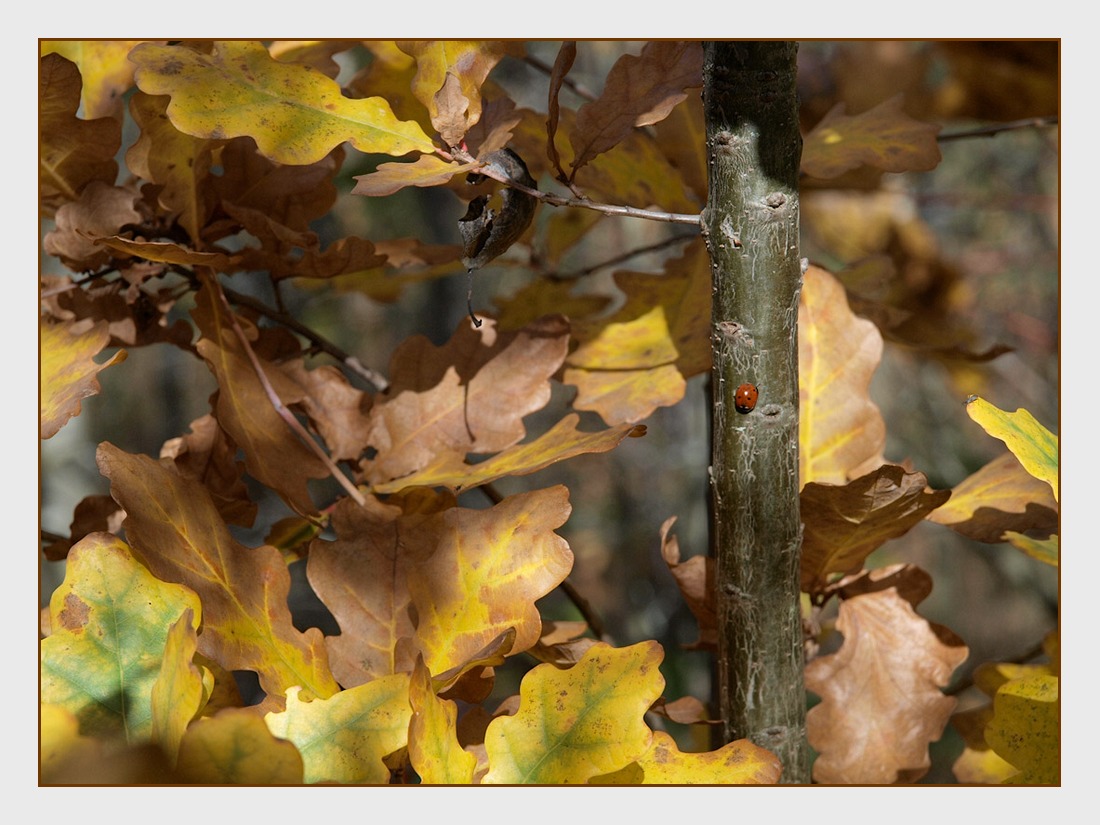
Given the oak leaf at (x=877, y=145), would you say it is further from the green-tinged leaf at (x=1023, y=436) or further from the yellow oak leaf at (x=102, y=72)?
the yellow oak leaf at (x=102, y=72)

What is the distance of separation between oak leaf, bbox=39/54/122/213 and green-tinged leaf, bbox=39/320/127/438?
0.26 feet

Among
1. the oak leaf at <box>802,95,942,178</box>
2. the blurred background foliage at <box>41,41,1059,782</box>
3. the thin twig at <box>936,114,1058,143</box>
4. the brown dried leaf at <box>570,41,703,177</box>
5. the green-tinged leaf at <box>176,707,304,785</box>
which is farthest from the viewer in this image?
the blurred background foliage at <box>41,41,1059,782</box>

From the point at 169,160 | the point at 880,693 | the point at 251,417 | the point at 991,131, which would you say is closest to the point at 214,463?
the point at 251,417

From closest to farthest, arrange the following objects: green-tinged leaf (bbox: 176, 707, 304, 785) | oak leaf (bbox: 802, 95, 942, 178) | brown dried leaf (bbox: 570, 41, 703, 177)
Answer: green-tinged leaf (bbox: 176, 707, 304, 785) < brown dried leaf (bbox: 570, 41, 703, 177) < oak leaf (bbox: 802, 95, 942, 178)

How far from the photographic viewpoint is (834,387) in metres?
0.58

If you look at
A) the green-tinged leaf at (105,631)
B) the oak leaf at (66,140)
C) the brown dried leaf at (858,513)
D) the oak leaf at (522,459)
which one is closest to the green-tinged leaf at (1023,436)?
the brown dried leaf at (858,513)

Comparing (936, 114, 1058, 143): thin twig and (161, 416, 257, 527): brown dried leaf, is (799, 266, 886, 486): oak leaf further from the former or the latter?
(161, 416, 257, 527): brown dried leaf

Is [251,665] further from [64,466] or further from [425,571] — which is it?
[64,466]

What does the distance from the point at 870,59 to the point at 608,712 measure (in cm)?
87

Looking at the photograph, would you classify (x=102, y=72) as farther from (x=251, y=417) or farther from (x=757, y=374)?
(x=757, y=374)

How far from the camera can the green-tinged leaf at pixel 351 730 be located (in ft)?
1.34

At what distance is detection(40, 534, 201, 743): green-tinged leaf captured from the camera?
44cm

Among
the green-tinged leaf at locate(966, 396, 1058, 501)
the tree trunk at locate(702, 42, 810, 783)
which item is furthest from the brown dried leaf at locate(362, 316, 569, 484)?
the green-tinged leaf at locate(966, 396, 1058, 501)

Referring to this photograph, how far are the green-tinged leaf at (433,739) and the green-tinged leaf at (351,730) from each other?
1 cm
